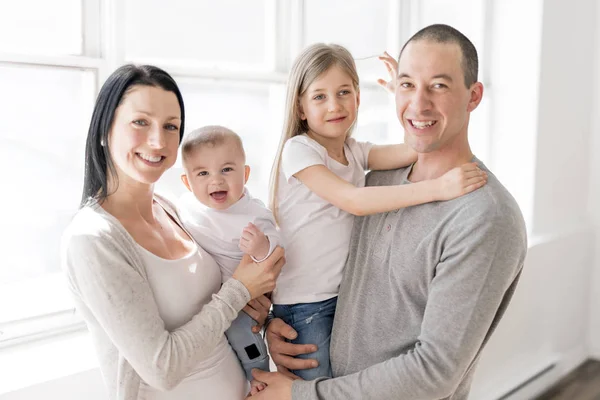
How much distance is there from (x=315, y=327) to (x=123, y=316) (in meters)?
0.65

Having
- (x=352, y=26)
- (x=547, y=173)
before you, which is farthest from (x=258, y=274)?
(x=547, y=173)

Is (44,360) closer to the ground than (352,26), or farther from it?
closer to the ground

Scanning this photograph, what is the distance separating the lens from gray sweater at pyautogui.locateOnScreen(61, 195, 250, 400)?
55.1 inches

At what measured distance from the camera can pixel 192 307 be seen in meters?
1.63

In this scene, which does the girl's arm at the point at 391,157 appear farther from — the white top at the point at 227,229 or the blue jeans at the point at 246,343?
the blue jeans at the point at 246,343

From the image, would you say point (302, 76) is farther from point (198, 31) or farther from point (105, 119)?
point (198, 31)

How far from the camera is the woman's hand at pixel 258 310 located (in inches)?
71.9

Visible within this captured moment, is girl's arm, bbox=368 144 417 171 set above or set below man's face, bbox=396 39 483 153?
below

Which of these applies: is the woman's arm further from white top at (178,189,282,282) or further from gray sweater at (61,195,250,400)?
white top at (178,189,282,282)

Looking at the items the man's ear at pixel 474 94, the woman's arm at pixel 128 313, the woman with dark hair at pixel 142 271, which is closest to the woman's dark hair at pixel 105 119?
the woman with dark hair at pixel 142 271

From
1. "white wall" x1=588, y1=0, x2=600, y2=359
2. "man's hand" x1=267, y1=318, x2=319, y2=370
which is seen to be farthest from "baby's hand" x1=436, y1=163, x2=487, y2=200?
"white wall" x1=588, y1=0, x2=600, y2=359

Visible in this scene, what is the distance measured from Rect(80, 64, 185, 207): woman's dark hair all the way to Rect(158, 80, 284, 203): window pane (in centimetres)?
94

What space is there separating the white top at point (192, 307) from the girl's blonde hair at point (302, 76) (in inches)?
13.9

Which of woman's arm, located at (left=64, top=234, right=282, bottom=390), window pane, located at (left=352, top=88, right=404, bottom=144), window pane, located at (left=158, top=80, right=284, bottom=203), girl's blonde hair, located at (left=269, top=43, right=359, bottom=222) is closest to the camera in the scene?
woman's arm, located at (left=64, top=234, right=282, bottom=390)
